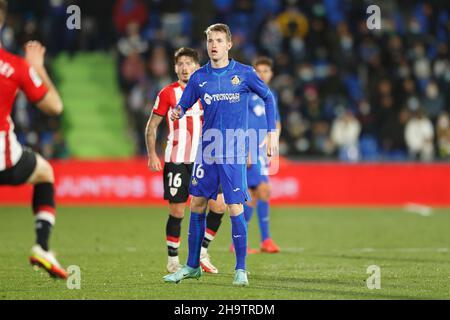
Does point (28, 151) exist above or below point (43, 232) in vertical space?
above

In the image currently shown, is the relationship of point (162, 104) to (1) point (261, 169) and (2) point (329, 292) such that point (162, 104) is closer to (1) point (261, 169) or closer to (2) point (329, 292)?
(2) point (329, 292)

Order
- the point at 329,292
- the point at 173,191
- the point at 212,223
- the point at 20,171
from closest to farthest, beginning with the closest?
the point at 20,171 < the point at 329,292 < the point at 173,191 < the point at 212,223

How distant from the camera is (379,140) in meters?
22.1

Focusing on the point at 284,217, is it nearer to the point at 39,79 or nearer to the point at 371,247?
the point at 371,247

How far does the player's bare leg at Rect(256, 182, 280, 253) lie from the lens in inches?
492


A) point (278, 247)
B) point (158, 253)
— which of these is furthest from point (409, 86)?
point (158, 253)

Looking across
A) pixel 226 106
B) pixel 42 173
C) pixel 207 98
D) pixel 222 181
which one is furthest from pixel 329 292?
pixel 42 173

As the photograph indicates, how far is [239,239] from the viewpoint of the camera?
8.96 meters

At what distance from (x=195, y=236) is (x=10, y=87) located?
2526 mm

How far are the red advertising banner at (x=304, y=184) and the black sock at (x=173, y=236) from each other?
34.5 ft

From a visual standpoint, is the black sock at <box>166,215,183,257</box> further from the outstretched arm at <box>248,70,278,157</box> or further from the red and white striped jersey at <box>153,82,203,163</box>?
the outstretched arm at <box>248,70,278,157</box>

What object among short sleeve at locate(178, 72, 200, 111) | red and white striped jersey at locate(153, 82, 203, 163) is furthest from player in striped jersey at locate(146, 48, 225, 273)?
short sleeve at locate(178, 72, 200, 111)

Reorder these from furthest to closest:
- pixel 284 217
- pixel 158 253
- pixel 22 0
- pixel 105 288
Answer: pixel 22 0, pixel 284 217, pixel 158 253, pixel 105 288

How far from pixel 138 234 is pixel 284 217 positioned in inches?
164
